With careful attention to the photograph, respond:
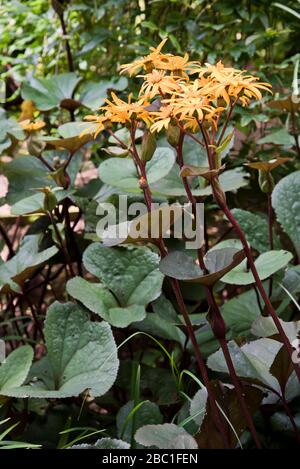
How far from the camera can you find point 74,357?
903mm

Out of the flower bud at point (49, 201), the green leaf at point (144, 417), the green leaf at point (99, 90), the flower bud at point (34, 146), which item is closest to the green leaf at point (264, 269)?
the green leaf at point (144, 417)

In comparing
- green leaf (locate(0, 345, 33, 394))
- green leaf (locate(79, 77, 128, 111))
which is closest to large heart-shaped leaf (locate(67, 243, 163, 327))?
green leaf (locate(0, 345, 33, 394))

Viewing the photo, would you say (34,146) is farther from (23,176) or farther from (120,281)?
(120,281)

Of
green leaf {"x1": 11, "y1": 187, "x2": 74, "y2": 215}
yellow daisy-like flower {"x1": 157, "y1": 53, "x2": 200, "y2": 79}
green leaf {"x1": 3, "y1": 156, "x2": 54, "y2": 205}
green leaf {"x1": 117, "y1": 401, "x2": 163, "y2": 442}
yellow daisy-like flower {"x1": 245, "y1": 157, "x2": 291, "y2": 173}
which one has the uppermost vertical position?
yellow daisy-like flower {"x1": 157, "y1": 53, "x2": 200, "y2": 79}

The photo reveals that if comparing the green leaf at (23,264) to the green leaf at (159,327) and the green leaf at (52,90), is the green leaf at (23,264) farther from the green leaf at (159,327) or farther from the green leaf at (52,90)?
the green leaf at (52,90)

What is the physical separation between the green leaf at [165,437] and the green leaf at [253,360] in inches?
4.7

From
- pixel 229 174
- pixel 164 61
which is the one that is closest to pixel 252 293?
pixel 229 174

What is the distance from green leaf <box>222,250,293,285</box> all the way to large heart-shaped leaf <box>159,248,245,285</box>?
157 mm

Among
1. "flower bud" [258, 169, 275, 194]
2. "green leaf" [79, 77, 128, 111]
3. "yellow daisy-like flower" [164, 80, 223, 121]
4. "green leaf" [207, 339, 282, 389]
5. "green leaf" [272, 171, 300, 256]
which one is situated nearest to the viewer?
"yellow daisy-like flower" [164, 80, 223, 121]

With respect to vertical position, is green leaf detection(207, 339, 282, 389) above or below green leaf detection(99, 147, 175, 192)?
below

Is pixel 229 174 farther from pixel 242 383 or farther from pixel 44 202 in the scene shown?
pixel 242 383

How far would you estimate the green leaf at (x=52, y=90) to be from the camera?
142 centimetres

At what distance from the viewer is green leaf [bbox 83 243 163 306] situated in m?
0.99

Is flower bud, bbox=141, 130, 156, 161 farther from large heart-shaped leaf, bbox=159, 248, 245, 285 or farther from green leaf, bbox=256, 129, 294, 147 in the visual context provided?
green leaf, bbox=256, 129, 294, 147
